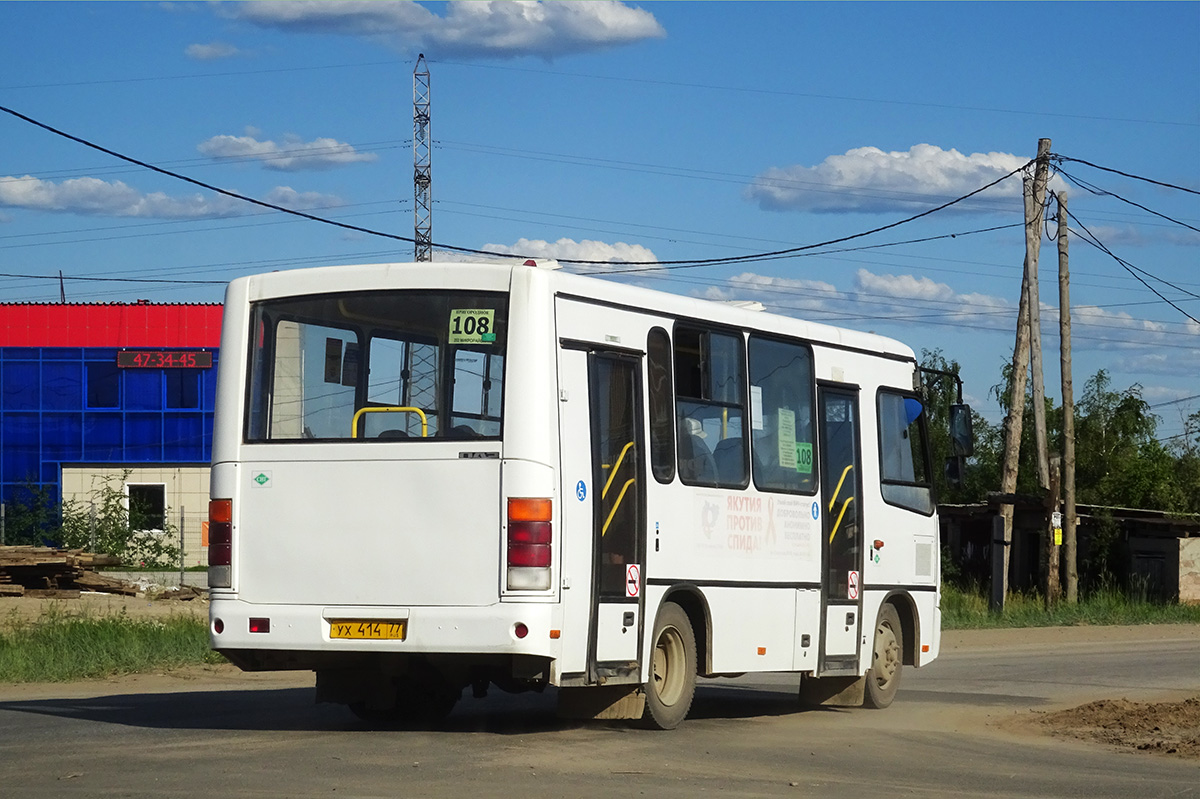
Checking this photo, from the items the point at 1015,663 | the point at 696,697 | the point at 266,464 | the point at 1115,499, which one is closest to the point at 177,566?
the point at 1115,499

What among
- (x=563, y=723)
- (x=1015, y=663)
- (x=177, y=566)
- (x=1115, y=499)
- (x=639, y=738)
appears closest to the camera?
(x=639, y=738)

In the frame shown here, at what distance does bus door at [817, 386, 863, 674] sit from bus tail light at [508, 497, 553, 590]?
3914 millimetres

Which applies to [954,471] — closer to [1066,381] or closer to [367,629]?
[367,629]

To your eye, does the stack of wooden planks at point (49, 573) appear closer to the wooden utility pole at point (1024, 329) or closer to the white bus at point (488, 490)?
the wooden utility pole at point (1024, 329)

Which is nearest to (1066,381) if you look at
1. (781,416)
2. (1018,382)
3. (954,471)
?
(1018,382)

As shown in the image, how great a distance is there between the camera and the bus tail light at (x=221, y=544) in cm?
1091

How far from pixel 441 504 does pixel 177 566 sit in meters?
44.0

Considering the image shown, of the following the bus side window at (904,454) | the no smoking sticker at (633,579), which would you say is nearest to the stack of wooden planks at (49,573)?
the bus side window at (904,454)

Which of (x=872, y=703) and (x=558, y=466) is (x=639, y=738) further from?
(x=872, y=703)

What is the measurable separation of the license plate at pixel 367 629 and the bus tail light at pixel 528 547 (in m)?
0.83

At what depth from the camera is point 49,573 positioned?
31.9 m

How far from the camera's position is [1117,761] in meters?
10.9

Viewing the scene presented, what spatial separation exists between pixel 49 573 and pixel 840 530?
22.3m

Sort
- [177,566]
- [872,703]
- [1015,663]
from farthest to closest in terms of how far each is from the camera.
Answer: [177,566], [1015,663], [872,703]
